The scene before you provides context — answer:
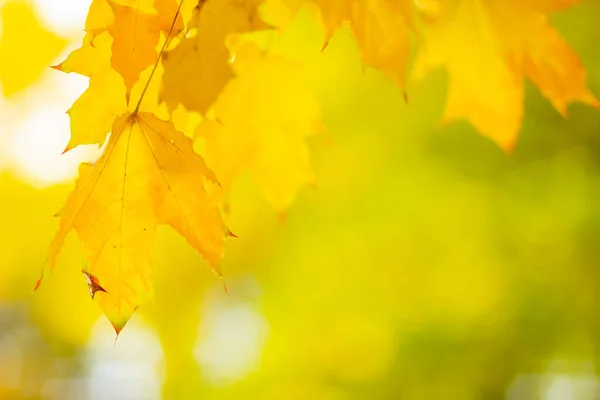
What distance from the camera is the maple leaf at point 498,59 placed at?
70cm

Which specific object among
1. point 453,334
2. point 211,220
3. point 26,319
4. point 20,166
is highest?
point 20,166

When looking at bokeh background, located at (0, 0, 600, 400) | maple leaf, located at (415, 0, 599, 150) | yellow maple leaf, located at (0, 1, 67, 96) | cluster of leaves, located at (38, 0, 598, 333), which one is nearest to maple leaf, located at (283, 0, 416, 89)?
cluster of leaves, located at (38, 0, 598, 333)

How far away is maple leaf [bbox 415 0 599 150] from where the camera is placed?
0.70 metres

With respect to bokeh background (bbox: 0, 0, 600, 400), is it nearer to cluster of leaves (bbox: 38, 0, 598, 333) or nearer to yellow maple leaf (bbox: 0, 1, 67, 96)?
yellow maple leaf (bbox: 0, 1, 67, 96)

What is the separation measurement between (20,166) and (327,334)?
1.55 meters

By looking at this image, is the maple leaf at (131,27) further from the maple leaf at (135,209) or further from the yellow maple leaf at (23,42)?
the yellow maple leaf at (23,42)

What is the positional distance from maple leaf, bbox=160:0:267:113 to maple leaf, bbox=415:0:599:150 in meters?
0.30

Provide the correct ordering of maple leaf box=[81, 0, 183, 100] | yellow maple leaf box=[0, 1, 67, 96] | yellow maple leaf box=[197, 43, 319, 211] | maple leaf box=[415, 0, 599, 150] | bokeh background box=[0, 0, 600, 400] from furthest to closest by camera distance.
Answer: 1. yellow maple leaf box=[0, 1, 67, 96]
2. bokeh background box=[0, 0, 600, 400]
3. yellow maple leaf box=[197, 43, 319, 211]
4. maple leaf box=[415, 0, 599, 150]
5. maple leaf box=[81, 0, 183, 100]

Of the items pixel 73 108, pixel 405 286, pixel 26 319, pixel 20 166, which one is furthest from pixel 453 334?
pixel 26 319

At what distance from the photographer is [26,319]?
10.1 feet

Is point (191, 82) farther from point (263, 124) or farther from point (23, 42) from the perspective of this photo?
point (23, 42)

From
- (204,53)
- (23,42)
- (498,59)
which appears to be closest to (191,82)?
(204,53)

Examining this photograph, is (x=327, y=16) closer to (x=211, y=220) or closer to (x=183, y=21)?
(x=183, y=21)

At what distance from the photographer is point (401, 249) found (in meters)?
1.92
